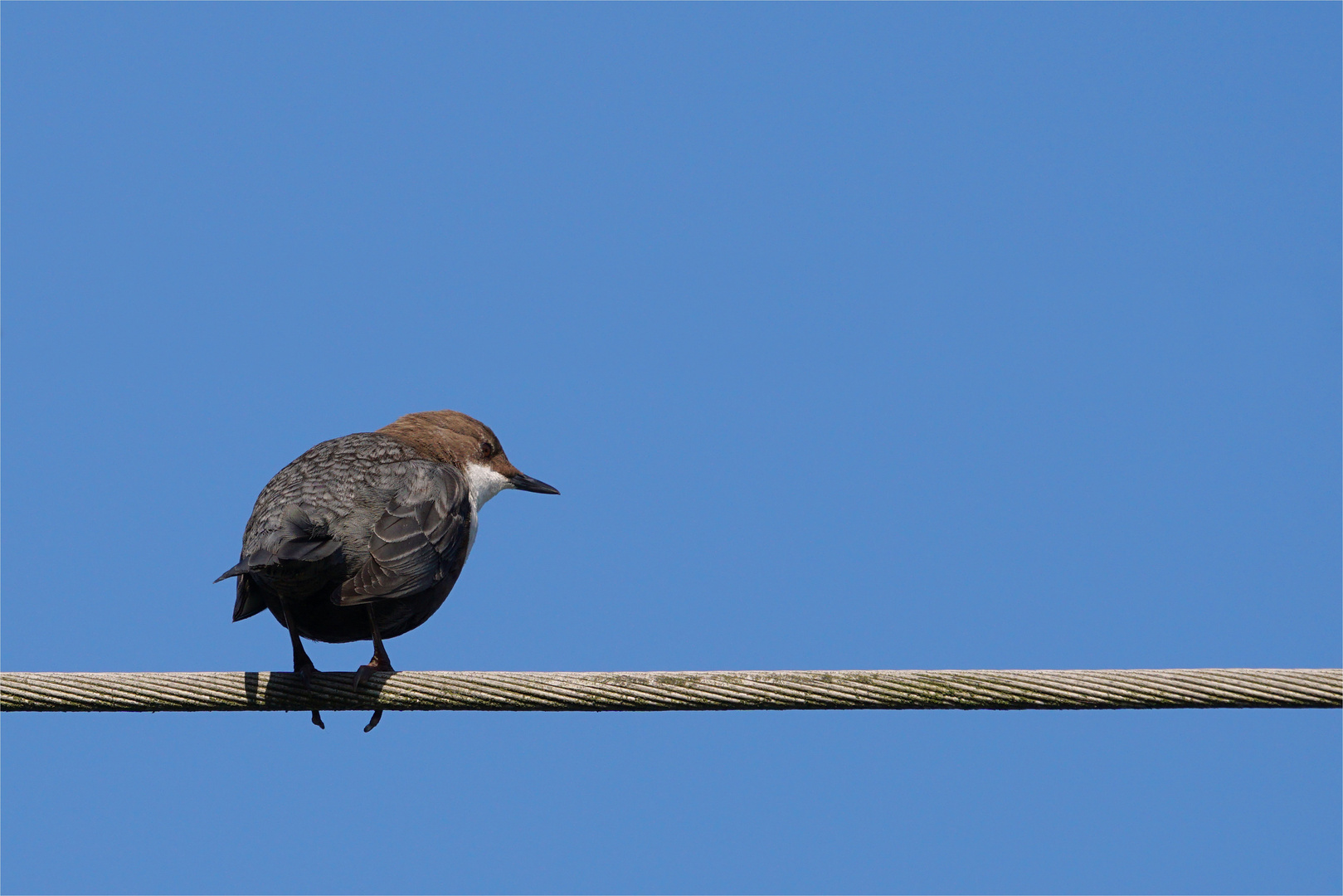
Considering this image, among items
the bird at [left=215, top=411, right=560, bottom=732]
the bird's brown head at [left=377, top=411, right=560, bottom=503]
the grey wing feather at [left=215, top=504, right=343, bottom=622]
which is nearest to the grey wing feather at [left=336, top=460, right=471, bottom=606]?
the bird at [left=215, top=411, right=560, bottom=732]

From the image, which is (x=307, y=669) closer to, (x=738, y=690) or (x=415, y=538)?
(x=415, y=538)

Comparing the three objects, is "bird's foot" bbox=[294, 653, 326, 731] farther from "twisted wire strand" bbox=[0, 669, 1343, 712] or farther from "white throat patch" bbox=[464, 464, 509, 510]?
"white throat patch" bbox=[464, 464, 509, 510]

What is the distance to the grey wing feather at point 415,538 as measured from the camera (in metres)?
5.48

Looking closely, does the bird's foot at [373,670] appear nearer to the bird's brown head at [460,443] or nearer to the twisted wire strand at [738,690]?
the twisted wire strand at [738,690]

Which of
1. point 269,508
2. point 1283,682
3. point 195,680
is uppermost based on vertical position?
point 269,508

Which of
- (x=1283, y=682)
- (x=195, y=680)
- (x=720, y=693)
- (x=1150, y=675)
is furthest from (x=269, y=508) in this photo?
(x=1283, y=682)

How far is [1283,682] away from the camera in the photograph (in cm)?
381

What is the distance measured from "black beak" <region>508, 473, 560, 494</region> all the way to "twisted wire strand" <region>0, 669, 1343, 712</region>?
10.4ft

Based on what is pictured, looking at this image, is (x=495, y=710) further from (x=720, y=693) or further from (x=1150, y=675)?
(x=1150, y=675)

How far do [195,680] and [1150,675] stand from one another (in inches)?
120

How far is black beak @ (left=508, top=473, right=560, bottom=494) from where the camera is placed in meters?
7.51

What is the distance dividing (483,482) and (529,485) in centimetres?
44

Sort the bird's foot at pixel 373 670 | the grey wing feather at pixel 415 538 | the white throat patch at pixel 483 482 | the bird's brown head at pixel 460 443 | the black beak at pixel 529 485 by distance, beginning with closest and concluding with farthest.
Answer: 1. the bird's foot at pixel 373 670
2. the grey wing feather at pixel 415 538
3. the bird's brown head at pixel 460 443
4. the white throat patch at pixel 483 482
5. the black beak at pixel 529 485

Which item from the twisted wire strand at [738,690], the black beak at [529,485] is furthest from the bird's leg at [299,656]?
the black beak at [529,485]
